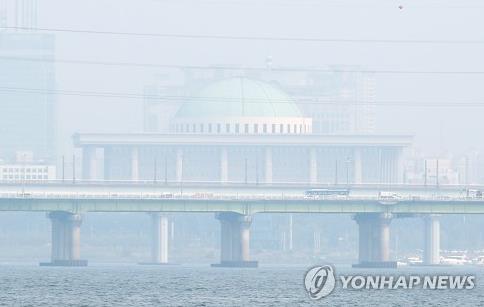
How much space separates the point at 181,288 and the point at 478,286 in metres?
31.0

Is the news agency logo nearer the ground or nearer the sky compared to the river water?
nearer the sky

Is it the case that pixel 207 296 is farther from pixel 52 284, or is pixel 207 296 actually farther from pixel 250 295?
pixel 52 284

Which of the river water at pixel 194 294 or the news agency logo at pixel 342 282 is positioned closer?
the news agency logo at pixel 342 282

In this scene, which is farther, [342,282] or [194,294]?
[194,294]

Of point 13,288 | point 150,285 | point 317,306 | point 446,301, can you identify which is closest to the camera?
point 317,306

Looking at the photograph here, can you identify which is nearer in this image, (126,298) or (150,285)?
(126,298)

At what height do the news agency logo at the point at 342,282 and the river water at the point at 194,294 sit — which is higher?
the news agency logo at the point at 342,282

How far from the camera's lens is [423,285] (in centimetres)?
17612

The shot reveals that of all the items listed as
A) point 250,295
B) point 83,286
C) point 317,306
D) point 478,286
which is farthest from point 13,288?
point 478,286

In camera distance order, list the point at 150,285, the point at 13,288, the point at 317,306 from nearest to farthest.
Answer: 1. the point at 317,306
2. the point at 13,288
3. the point at 150,285

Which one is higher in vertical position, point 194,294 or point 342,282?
point 342,282

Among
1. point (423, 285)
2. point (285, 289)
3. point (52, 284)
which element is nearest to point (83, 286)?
point (52, 284)

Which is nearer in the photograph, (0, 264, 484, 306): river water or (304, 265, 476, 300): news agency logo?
(304, 265, 476, 300): news agency logo

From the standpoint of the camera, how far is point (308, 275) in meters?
161
